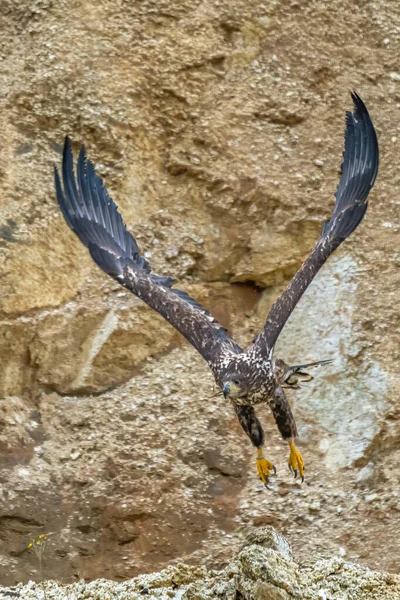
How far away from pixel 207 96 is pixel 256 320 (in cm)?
231

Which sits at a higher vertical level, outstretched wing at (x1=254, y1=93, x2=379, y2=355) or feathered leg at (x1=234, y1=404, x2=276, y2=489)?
outstretched wing at (x1=254, y1=93, x2=379, y2=355)

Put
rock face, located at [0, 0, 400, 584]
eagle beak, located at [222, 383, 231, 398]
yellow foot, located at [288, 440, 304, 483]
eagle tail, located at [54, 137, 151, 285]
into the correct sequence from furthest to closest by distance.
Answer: rock face, located at [0, 0, 400, 584], yellow foot, located at [288, 440, 304, 483], eagle tail, located at [54, 137, 151, 285], eagle beak, located at [222, 383, 231, 398]

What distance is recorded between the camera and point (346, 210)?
862cm

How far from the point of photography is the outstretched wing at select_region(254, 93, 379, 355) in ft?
27.4

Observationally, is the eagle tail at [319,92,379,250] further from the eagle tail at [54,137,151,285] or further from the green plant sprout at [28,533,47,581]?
the green plant sprout at [28,533,47,581]

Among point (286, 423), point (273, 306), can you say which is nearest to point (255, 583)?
point (286, 423)

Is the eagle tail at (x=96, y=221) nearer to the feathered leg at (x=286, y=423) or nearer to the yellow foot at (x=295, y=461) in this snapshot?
the feathered leg at (x=286, y=423)

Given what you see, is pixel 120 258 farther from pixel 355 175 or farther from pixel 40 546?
pixel 40 546

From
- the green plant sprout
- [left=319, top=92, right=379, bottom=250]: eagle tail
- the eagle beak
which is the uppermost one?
[left=319, top=92, right=379, bottom=250]: eagle tail

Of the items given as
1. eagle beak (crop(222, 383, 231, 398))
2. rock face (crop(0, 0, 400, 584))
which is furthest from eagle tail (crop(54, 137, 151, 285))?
rock face (crop(0, 0, 400, 584))

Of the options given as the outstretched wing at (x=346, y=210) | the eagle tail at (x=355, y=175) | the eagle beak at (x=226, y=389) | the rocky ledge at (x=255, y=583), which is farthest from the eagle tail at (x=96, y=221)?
the rocky ledge at (x=255, y=583)

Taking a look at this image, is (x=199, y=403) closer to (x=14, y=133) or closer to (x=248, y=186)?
(x=248, y=186)

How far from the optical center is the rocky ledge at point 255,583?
26.6 ft

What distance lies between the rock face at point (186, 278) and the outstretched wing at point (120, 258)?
158cm
